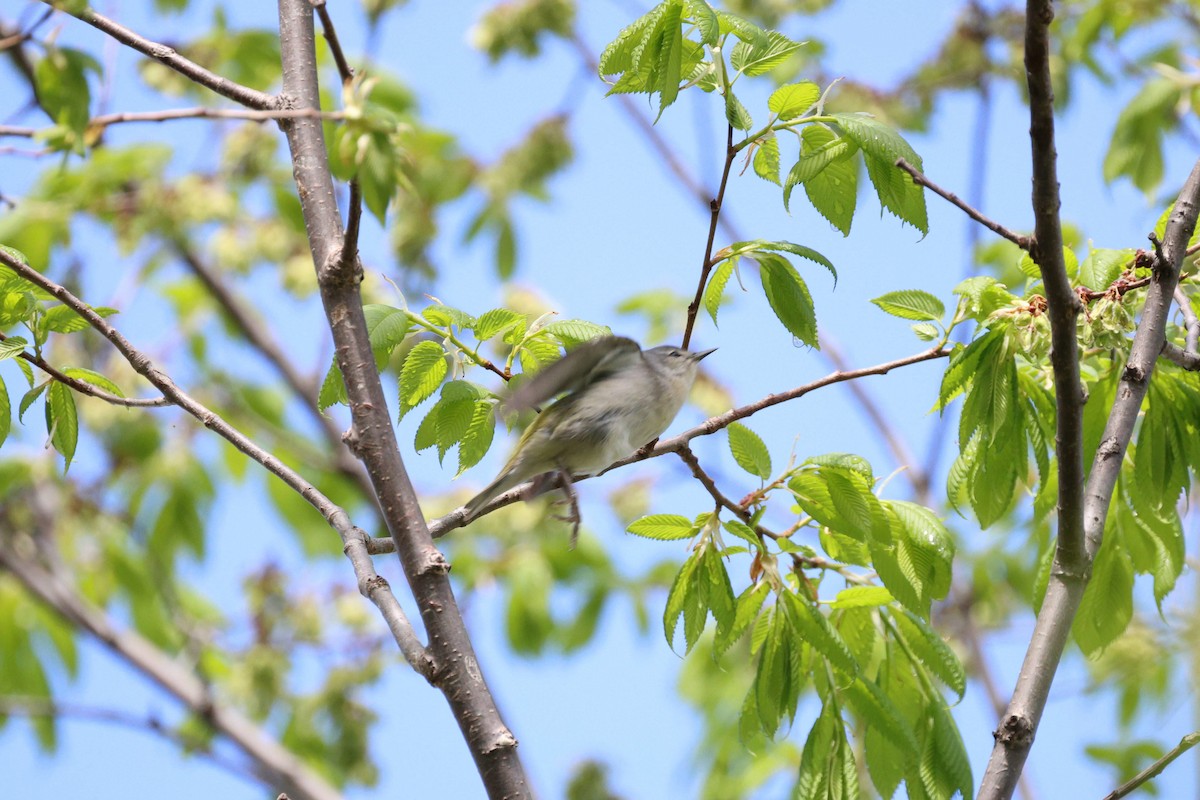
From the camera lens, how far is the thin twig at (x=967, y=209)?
2039 mm

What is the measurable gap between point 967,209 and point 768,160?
2.00 feet

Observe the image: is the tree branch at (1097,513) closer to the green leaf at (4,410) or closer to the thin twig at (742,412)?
the thin twig at (742,412)

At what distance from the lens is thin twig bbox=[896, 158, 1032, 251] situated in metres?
2.04

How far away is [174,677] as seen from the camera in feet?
24.5

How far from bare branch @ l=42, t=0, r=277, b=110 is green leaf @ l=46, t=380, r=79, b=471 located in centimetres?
75

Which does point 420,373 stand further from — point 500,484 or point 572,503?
point 500,484

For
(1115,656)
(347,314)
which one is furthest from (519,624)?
(347,314)

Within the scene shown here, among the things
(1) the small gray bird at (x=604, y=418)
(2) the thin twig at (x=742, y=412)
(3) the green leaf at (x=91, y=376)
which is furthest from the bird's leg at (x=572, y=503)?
(3) the green leaf at (x=91, y=376)

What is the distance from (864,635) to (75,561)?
7532 mm

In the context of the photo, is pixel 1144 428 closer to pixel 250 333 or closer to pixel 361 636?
pixel 361 636

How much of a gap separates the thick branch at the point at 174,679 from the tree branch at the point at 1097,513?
536 cm

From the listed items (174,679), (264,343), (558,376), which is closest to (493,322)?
(558,376)

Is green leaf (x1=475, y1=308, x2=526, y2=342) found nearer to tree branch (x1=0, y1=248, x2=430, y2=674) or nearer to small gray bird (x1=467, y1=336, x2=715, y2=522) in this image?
tree branch (x1=0, y1=248, x2=430, y2=674)

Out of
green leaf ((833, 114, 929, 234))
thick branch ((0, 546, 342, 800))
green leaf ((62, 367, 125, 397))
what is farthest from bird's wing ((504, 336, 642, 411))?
thick branch ((0, 546, 342, 800))
